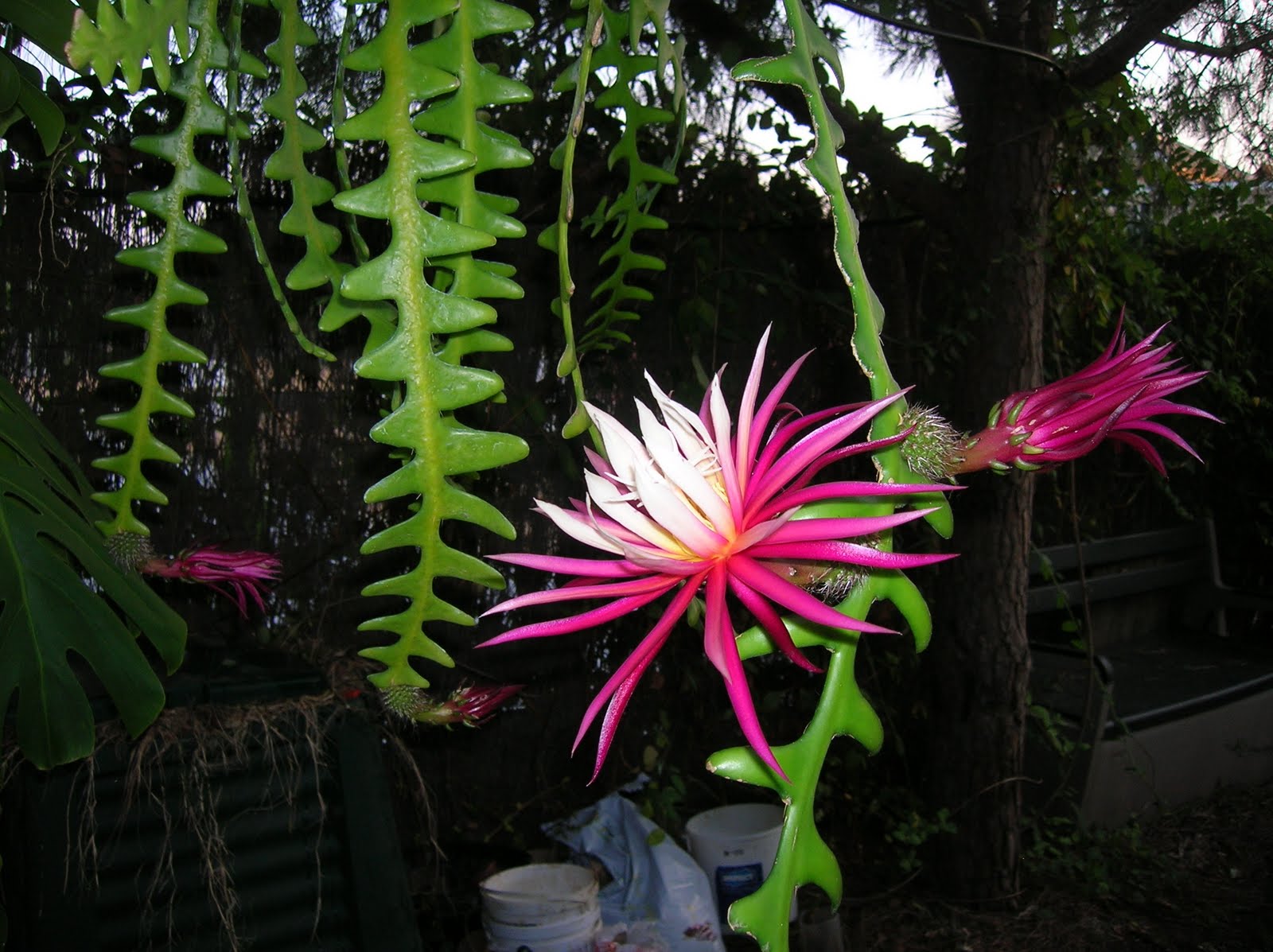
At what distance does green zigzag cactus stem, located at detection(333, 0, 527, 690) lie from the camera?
39 cm

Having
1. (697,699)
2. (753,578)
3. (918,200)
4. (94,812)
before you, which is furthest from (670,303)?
(753,578)

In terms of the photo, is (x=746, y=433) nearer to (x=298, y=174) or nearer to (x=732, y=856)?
(x=298, y=174)

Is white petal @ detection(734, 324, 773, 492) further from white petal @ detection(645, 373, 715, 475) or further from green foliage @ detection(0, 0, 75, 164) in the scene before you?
green foliage @ detection(0, 0, 75, 164)

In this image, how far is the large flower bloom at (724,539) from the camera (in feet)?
0.95

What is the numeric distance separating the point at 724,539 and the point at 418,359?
146 millimetres

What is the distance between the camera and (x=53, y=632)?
0.58 metres

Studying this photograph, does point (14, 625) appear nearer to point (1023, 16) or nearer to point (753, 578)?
point (753, 578)

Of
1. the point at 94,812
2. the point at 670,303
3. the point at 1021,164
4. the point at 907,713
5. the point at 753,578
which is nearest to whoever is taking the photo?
the point at 753,578

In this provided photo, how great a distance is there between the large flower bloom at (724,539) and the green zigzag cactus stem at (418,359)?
0.05 meters

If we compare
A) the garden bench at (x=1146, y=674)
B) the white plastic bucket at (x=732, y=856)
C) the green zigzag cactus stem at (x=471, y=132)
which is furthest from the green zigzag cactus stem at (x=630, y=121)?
the garden bench at (x=1146, y=674)

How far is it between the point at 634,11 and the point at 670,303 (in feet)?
6.26

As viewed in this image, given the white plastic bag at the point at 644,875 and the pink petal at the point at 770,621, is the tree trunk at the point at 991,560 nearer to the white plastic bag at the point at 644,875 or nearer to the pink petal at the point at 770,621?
the white plastic bag at the point at 644,875

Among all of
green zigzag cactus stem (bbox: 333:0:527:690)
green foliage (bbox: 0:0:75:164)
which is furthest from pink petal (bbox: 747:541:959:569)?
green foliage (bbox: 0:0:75:164)

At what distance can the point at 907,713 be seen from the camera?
2588 millimetres
